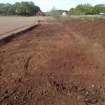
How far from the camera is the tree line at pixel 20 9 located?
4862 inches

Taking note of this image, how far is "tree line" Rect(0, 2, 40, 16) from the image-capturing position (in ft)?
405

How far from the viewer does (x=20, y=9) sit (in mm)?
124438

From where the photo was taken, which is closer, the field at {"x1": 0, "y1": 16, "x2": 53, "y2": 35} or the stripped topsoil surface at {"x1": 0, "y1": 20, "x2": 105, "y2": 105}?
the stripped topsoil surface at {"x1": 0, "y1": 20, "x2": 105, "y2": 105}

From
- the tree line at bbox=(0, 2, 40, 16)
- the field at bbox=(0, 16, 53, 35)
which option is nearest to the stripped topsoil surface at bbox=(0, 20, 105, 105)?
the field at bbox=(0, 16, 53, 35)

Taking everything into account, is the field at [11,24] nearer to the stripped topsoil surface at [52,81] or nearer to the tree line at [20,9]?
the stripped topsoil surface at [52,81]

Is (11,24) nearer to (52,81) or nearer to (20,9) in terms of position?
(52,81)

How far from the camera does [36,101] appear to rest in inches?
236

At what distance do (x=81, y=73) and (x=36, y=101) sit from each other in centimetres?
315

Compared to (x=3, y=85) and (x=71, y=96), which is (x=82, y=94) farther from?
(x=3, y=85)

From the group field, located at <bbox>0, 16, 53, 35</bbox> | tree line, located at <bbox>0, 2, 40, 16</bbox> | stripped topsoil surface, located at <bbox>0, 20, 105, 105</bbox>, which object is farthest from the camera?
tree line, located at <bbox>0, 2, 40, 16</bbox>

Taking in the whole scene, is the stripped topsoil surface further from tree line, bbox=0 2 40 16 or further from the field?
tree line, bbox=0 2 40 16

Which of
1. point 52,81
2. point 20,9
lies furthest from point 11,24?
point 20,9

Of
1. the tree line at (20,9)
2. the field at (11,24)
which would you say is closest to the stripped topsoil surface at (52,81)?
the field at (11,24)

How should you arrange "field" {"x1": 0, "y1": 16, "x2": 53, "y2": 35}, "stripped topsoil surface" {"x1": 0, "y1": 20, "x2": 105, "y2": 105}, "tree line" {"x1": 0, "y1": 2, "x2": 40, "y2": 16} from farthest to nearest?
1. "tree line" {"x1": 0, "y1": 2, "x2": 40, "y2": 16}
2. "field" {"x1": 0, "y1": 16, "x2": 53, "y2": 35}
3. "stripped topsoil surface" {"x1": 0, "y1": 20, "x2": 105, "y2": 105}
